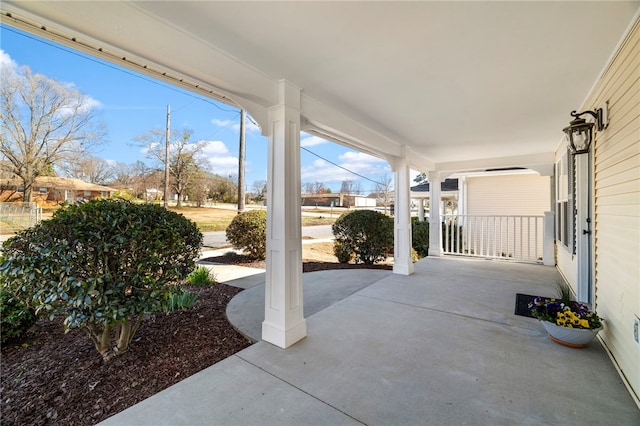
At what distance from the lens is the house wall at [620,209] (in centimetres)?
190

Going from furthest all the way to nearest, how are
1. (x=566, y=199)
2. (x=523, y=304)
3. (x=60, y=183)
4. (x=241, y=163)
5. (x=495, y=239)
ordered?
(x=241, y=163) < (x=495, y=239) < (x=566, y=199) < (x=523, y=304) < (x=60, y=183)

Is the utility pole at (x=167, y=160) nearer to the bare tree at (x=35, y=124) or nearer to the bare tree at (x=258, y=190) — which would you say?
the bare tree at (x=35, y=124)

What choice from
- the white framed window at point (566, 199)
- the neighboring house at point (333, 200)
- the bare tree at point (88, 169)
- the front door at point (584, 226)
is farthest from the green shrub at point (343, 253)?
the neighboring house at point (333, 200)

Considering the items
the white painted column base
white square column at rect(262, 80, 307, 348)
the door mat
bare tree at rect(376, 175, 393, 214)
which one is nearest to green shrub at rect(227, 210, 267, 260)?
white square column at rect(262, 80, 307, 348)

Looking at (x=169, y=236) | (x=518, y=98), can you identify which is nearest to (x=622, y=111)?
(x=518, y=98)

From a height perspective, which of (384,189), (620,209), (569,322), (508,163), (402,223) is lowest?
A: (569,322)

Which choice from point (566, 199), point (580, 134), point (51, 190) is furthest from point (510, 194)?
point (51, 190)

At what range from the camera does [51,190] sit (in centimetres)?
300

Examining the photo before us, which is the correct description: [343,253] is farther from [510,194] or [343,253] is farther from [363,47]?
[510,194]

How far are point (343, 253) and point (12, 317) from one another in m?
5.54

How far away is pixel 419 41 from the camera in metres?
2.08

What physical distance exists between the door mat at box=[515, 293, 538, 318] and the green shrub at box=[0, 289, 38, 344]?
5108 mm

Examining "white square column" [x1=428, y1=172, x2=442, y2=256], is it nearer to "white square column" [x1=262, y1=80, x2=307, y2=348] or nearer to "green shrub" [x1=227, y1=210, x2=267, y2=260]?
"green shrub" [x1=227, y1=210, x2=267, y2=260]

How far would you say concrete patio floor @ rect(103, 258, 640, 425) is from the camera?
1.71 meters
